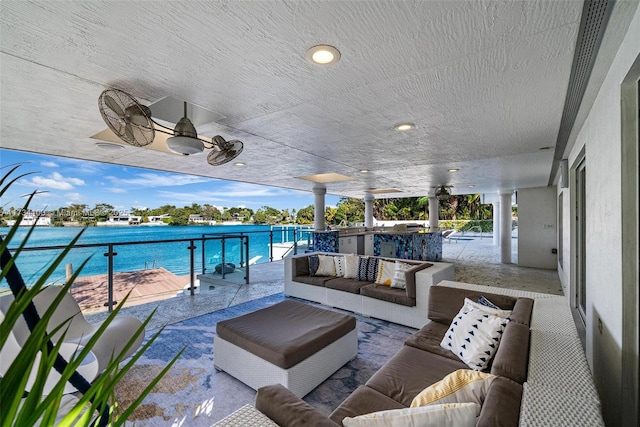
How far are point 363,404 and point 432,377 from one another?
0.56m

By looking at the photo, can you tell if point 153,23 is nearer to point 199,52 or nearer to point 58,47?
point 199,52

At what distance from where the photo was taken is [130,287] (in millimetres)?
4777

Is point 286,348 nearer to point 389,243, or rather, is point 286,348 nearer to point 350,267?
point 350,267

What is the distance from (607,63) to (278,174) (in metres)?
5.11

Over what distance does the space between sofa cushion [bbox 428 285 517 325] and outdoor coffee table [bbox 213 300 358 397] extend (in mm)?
815

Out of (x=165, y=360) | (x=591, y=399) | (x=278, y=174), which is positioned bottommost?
(x=165, y=360)

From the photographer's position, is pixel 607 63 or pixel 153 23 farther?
pixel 607 63

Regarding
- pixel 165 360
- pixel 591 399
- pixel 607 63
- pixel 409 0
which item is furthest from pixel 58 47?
pixel 607 63

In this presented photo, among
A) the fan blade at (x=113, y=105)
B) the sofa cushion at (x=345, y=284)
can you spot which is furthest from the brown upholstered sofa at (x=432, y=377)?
the fan blade at (x=113, y=105)

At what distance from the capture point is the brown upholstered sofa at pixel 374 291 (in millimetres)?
3541

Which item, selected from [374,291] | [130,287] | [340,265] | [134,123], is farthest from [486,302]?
[130,287]

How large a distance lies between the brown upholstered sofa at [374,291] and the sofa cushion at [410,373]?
4.56ft

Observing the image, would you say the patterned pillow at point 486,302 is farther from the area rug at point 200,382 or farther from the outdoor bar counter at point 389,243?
the outdoor bar counter at point 389,243

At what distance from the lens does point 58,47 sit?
5.34 feet
